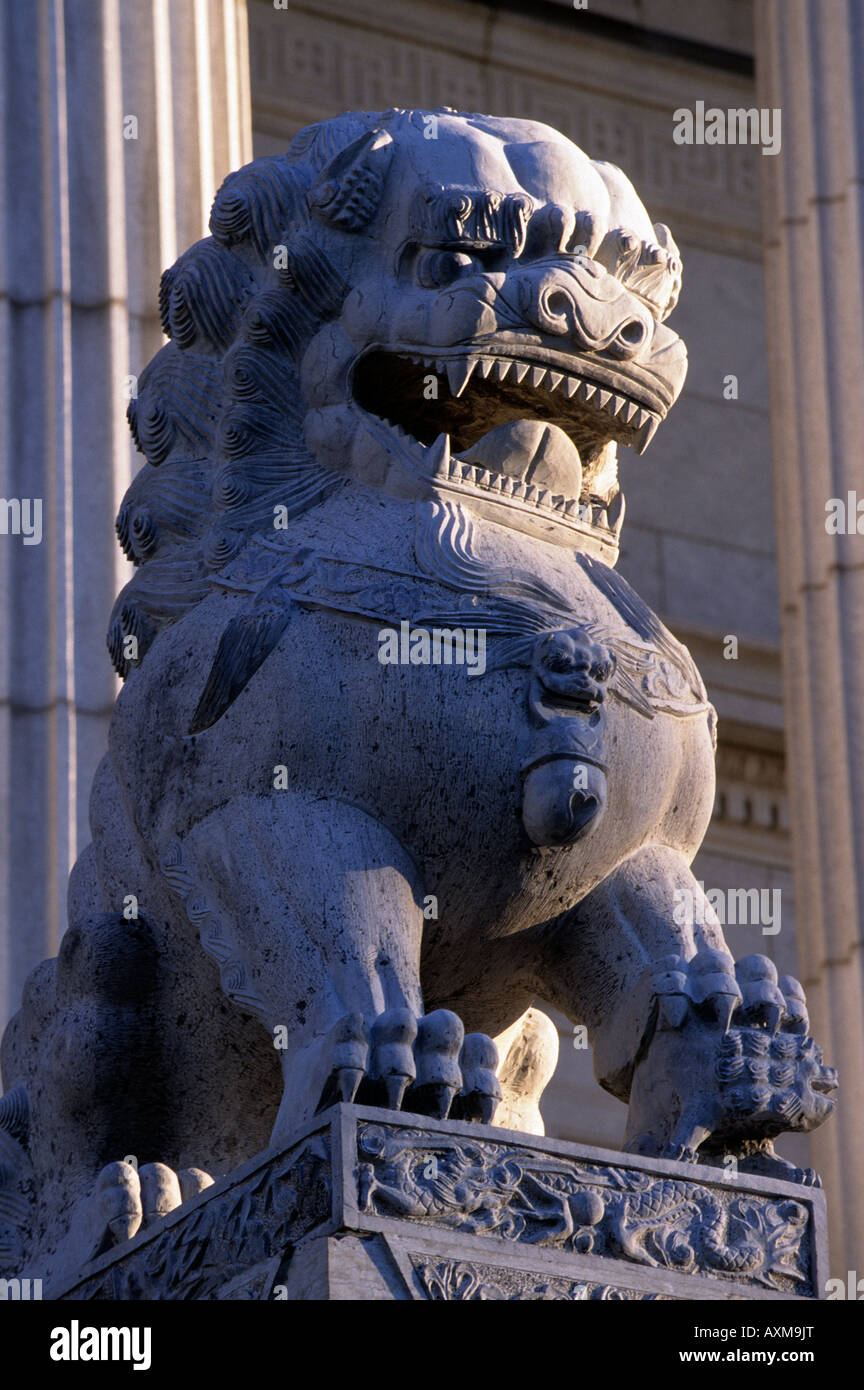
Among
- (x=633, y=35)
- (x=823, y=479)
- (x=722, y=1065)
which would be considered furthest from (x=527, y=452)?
(x=633, y=35)

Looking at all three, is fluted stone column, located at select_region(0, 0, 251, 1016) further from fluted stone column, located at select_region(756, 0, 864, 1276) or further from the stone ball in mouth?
the stone ball in mouth

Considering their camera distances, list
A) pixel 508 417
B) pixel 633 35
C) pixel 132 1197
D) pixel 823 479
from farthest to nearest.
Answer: pixel 633 35
pixel 823 479
pixel 508 417
pixel 132 1197

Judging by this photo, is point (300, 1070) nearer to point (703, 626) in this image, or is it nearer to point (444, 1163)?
point (444, 1163)

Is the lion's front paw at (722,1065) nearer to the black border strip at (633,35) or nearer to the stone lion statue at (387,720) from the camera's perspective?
the stone lion statue at (387,720)

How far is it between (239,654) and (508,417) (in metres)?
0.49

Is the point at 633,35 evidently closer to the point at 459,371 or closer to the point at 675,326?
the point at 675,326

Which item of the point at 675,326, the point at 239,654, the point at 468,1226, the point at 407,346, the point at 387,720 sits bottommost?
the point at 468,1226

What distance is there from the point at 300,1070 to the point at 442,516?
72 cm

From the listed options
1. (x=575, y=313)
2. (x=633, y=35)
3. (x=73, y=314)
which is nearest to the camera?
(x=575, y=313)

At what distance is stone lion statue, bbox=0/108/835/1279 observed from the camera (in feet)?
11.2

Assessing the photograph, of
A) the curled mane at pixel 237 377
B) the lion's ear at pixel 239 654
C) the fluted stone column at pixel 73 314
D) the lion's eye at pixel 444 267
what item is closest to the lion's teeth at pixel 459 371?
the lion's eye at pixel 444 267

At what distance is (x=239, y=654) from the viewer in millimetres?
3537

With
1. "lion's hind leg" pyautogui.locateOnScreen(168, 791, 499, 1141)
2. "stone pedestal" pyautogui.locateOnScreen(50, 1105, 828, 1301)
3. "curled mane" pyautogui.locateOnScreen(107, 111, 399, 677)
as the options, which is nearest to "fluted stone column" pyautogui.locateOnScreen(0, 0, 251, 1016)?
"curled mane" pyautogui.locateOnScreen(107, 111, 399, 677)

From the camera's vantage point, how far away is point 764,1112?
3.36 meters
